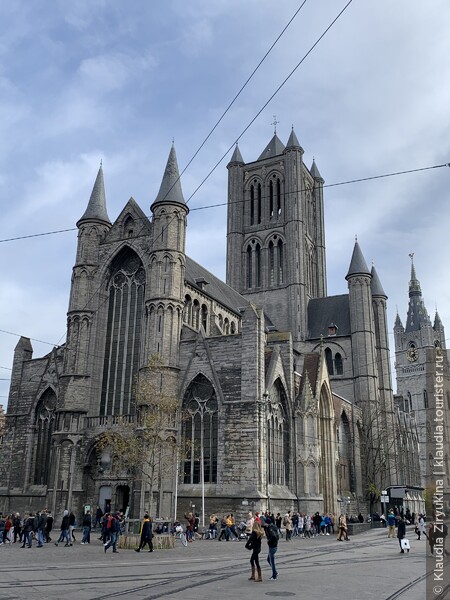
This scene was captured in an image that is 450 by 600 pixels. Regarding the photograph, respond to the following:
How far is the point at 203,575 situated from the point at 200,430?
19896 millimetres

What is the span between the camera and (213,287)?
47594mm

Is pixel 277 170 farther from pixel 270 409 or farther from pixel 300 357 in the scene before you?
pixel 270 409

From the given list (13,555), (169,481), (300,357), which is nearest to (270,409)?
(169,481)

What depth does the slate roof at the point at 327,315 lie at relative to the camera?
5838 centimetres

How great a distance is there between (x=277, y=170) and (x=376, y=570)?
57.4 meters

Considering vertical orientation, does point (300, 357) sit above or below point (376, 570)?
above

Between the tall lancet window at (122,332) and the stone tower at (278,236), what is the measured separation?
24.7 metres

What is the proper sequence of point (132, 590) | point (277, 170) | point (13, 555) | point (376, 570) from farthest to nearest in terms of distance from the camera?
point (277, 170) < point (13, 555) < point (376, 570) < point (132, 590)

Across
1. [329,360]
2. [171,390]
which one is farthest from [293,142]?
[171,390]

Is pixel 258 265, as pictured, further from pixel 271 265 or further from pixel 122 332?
pixel 122 332

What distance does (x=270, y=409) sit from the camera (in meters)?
34.6

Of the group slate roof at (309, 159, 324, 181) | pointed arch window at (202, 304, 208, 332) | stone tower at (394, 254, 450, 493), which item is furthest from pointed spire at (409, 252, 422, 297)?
pointed arch window at (202, 304, 208, 332)

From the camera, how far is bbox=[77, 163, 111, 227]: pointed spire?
132ft

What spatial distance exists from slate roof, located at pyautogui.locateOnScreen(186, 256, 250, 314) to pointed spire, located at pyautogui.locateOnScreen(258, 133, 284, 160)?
79.0 ft
